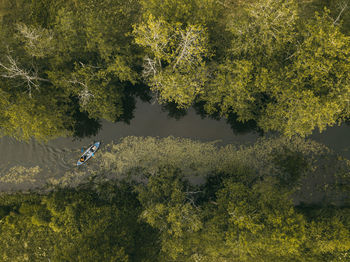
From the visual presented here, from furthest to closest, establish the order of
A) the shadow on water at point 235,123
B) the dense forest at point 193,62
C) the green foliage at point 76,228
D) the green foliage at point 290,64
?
the shadow on water at point 235,123
the green foliage at point 76,228
the dense forest at point 193,62
the green foliage at point 290,64

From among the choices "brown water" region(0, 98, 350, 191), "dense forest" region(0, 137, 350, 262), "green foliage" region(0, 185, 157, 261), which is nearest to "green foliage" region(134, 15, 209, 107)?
"brown water" region(0, 98, 350, 191)

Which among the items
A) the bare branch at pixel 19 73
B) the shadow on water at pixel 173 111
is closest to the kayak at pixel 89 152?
the bare branch at pixel 19 73

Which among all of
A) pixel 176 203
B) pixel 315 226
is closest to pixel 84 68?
pixel 176 203

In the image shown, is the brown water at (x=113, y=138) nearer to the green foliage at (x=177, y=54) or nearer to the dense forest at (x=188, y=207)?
the dense forest at (x=188, y=207)

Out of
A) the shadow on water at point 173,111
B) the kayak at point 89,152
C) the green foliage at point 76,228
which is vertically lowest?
the green foliage at point 76,228

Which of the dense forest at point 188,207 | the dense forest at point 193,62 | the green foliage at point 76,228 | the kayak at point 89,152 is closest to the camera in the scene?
the dense forest at point 193,62

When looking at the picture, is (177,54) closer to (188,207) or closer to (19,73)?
(19,73)

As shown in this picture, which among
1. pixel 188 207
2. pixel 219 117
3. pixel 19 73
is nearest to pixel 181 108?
pixel 219 117
